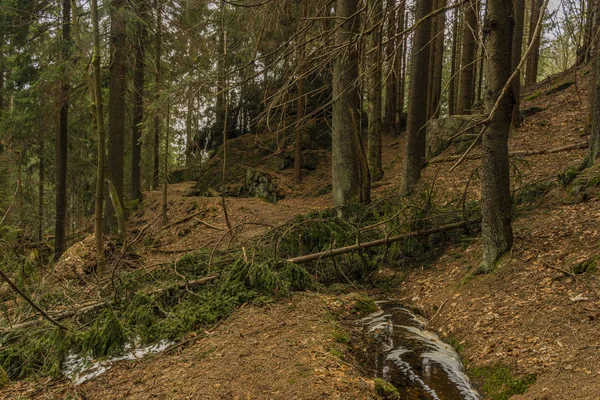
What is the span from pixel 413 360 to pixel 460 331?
2.58 ft

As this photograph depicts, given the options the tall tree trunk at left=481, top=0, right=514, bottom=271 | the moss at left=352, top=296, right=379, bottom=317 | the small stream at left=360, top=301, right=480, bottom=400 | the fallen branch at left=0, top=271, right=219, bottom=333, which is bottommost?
the small stream at left=360, top=301, right=480, bottom=400

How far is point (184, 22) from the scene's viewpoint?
13.0 m

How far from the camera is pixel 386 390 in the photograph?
363cm

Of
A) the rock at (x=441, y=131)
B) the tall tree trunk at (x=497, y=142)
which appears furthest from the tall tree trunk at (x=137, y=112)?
the tall tree trunk at (x=497, y=142)

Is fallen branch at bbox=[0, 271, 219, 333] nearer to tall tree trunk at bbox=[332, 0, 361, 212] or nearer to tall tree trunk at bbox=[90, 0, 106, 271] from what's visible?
tall tree trunk at bbox=[90, 0, 106, 271]

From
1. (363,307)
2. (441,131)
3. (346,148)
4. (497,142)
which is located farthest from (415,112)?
(363,307)

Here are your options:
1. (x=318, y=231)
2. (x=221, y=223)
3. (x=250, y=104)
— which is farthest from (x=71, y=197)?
(x=318, y=231)

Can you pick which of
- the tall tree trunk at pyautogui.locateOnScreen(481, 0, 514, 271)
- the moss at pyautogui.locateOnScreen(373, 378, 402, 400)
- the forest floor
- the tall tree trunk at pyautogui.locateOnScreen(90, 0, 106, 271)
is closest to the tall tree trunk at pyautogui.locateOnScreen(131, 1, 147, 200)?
the tall tree trunk at pyautogui.locateOnScreen(90, 0, 106, 271)

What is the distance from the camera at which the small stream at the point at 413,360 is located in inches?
154

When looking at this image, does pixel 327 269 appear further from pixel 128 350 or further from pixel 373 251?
pixel 128 350

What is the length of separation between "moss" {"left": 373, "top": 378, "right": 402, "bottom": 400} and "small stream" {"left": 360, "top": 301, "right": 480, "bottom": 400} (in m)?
0.19

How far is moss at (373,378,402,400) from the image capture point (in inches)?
142

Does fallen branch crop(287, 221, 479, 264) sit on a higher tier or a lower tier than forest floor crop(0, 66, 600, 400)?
higher

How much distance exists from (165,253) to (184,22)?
23.5ft
